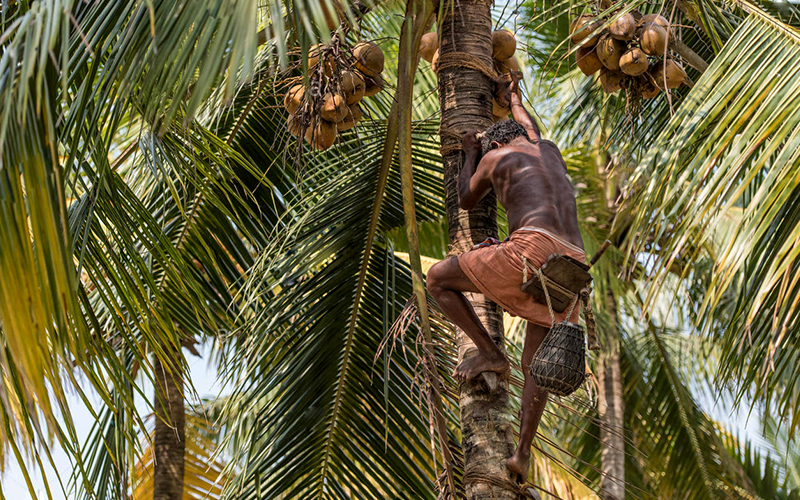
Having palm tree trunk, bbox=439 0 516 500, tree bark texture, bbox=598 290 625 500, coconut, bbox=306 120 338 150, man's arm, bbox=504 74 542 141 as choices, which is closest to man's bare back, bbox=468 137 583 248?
palm tree trunk, bbox=439 0 516 500

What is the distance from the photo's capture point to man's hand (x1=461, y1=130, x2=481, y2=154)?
3.55m

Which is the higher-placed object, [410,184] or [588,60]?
[588,60]

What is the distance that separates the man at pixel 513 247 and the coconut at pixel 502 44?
49cm

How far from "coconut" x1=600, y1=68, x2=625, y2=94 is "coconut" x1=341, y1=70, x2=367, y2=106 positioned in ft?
3.53

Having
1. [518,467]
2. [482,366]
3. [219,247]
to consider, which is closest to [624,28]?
[482,366]

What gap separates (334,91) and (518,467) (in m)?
1.82

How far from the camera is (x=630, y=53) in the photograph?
4.00 m

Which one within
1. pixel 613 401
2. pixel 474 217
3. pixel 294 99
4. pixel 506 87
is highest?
pixel 613 401

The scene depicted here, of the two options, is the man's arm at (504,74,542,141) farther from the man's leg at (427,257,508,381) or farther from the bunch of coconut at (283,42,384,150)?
the man's leg at (427,257,508,381)

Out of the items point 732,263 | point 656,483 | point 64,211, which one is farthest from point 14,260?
point 656,483

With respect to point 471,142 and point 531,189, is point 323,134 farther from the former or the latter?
point 531,189

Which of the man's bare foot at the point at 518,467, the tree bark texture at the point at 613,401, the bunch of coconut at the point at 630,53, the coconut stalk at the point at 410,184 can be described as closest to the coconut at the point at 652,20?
the bunch of coconut at the point at 630,53

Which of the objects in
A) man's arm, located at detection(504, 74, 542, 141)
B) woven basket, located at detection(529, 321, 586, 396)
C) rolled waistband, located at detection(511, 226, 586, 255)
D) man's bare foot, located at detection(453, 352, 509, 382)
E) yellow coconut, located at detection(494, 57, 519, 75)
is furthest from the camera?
yellow coconut, located at detection(494, 57, 519, 75)

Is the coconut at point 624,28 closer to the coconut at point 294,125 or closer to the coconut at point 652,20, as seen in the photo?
the coconut at point 652,20
